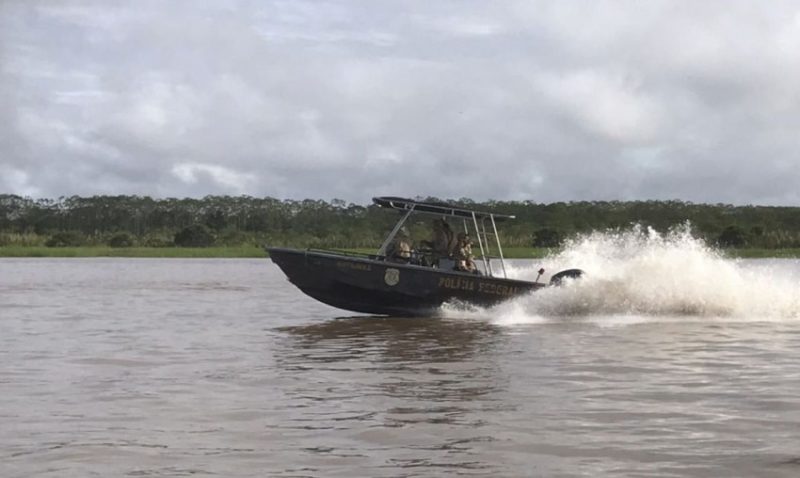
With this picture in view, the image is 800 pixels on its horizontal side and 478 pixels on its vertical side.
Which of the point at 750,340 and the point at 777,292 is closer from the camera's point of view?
the point at 750,340

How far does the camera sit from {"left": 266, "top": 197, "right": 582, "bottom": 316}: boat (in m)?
19.4

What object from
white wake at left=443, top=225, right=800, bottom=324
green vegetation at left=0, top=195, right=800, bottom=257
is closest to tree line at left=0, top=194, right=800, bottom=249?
green vegetation at left=0, top=195, right=800, bottom=257

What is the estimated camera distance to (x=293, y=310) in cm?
2348

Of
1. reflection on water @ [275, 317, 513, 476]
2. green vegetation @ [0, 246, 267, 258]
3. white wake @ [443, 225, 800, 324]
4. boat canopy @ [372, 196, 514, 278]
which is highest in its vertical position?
boat canopy @ [372, 196, 514, 278]

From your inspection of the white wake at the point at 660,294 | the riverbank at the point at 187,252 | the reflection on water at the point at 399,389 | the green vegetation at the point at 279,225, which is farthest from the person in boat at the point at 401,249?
the riverbank at the point at 187,252

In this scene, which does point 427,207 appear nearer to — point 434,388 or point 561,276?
point 561,276

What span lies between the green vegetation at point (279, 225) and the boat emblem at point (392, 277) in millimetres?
25813

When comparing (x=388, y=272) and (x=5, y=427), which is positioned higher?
(x=388, y=272)

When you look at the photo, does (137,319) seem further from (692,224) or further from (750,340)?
(692,224)

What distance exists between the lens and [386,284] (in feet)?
63.7

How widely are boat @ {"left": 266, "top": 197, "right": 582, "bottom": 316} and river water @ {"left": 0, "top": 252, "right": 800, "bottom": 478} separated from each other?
1.24 ft

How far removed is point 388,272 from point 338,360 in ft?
18.6

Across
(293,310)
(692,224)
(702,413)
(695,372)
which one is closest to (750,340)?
(695,372)

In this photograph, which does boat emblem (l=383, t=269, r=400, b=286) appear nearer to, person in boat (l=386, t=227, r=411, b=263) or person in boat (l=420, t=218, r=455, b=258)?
person in boat (l=386, t=227, r=411, b=263)
